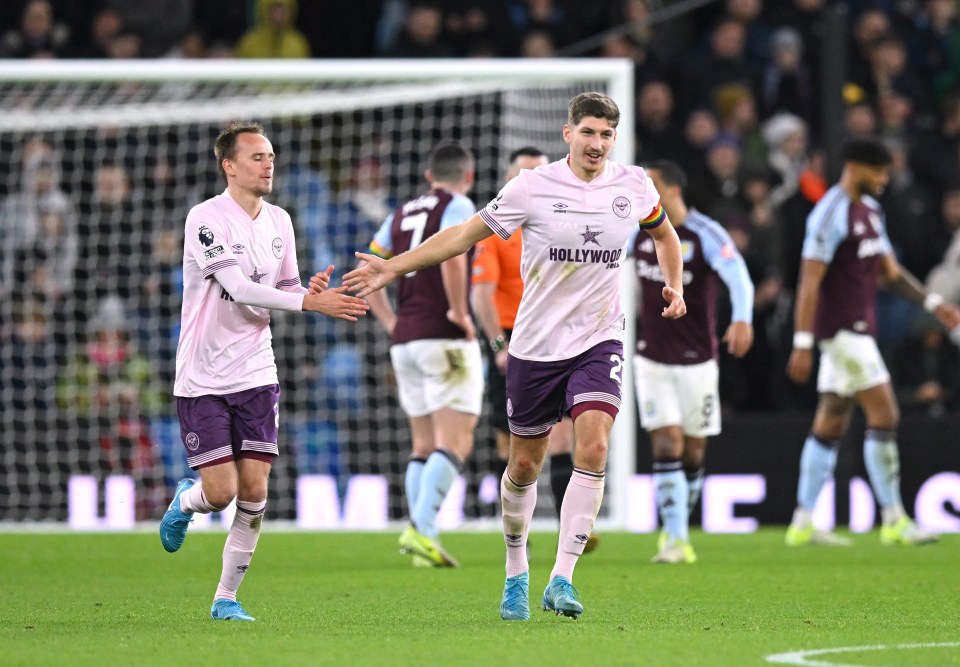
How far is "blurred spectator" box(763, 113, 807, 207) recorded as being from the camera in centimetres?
1591

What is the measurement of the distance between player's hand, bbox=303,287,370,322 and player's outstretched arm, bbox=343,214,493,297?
0.10 metres

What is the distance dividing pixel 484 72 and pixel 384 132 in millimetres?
2555

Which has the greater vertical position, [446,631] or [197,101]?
[197,101]

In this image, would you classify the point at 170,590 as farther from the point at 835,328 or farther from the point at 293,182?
the point at 293,182

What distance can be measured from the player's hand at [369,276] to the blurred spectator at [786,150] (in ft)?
30.1

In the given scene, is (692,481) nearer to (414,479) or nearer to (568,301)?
(414,479)

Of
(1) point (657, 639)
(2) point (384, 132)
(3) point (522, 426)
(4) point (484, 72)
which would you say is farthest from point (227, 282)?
(2) point (384, 132)

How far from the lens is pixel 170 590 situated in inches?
348

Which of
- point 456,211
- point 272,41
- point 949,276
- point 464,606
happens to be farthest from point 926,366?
point 464,606

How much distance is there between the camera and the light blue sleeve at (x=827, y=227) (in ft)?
38.5

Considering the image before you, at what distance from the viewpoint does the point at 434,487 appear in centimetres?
1041

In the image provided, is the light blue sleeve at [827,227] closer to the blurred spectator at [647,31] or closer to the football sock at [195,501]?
the blurred spectator at [647,31]

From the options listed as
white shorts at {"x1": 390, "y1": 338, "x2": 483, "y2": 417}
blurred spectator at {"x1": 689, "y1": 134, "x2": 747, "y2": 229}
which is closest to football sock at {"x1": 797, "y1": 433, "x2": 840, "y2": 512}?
white shorts at {"x1": 390, "y1": 338, "x2": 483, "y2": 417}

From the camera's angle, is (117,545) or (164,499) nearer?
(117,545)
